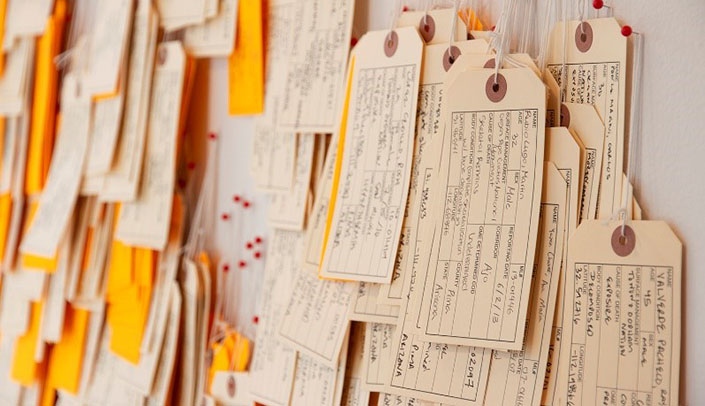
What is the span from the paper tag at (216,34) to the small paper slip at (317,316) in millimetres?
308

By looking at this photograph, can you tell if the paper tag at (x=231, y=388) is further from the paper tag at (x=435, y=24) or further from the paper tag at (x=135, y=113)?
the paper tag at (x=435, y=24)

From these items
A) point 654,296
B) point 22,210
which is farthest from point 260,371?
point 22,210

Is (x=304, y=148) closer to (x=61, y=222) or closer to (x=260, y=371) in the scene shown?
(x=260, y=371)

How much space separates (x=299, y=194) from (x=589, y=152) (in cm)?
33

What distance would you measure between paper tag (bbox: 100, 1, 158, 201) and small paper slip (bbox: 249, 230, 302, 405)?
9.8 inches

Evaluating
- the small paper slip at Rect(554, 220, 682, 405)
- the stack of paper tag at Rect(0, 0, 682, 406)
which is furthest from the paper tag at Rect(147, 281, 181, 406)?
the small paper slip at Rect(554, 220, 682, 405)

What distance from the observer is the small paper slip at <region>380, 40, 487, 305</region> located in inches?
28.3

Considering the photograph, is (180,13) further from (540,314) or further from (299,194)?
(540,314)

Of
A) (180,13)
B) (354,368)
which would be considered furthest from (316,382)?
(180,13)

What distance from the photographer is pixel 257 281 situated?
3.18 feet

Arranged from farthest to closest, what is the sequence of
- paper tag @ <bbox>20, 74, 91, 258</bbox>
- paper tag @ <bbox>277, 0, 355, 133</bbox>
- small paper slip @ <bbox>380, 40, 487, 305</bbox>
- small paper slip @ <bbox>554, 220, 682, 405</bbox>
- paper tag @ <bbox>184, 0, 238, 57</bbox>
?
paper tag @ <bbox>20, 74, 91, 258</bbox> → paper tag @ <bbox>184, 0, 238, 57</bbox> → paper tag @ <bbox>277, 0, 355, 133</bbox> → small paper slip @ <bbox>380, 40, 487, 305</bbox> → small paper slip @ <bbox>554, 220, 682, 405</bbox>

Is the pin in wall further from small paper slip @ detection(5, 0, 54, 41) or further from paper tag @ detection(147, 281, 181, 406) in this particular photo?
small paper slip @ detection(5, 0, 54, 41)

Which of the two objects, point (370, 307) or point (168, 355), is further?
point (168, 355)

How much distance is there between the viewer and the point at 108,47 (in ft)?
3.54
